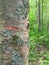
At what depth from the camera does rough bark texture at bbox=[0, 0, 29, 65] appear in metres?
1.57

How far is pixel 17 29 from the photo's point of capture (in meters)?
1.59

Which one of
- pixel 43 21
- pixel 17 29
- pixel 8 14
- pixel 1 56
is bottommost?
pixel 43 21

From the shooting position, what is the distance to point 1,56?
1.60 metres

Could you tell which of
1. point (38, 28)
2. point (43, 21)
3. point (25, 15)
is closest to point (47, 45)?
point (38, 28)

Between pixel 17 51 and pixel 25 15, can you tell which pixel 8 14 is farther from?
pixel 17 51

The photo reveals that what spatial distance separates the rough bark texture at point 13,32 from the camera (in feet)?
5.16

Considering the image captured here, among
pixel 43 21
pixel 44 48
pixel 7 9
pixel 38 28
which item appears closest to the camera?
pixel 7 9

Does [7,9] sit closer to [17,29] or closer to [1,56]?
[17,29]

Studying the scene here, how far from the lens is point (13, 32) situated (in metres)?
1.60

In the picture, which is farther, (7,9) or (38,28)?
(38,28)

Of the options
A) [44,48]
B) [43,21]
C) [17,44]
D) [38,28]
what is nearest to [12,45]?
[17,44]

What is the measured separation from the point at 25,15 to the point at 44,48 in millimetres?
6762

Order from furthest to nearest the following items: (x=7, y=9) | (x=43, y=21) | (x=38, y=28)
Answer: (x=43, y=21) < (x=38, y=28) < (x=7, y=9)

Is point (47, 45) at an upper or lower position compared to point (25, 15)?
lower
